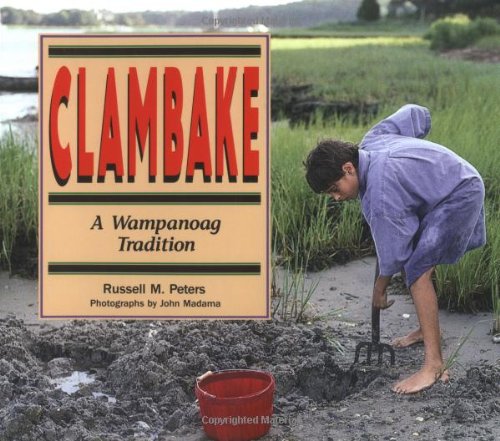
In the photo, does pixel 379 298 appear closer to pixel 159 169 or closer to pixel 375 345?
pixel 375 345

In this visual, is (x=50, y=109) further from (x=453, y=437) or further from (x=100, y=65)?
(x=453, y=437)

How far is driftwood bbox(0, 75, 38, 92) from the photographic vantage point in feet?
17.5

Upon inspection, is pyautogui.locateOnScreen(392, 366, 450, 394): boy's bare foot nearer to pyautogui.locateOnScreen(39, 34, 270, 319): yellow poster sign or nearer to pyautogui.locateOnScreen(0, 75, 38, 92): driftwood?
pyautogui.locateOnScreen(39, 34, 270, 319): yellow poster sign

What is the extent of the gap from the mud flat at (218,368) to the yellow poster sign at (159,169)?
36 centimetres

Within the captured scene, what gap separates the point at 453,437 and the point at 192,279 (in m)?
1.06

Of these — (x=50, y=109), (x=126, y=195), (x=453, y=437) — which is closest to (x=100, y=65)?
(x=50, y=109)

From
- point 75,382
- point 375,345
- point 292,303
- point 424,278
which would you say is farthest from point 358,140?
point 75,382

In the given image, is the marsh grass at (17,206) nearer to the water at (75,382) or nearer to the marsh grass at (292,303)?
the water at (75,382)

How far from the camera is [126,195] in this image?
11.2 feet

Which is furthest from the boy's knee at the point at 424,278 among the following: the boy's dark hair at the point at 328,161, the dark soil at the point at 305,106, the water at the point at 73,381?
the dark soil at the point at 305,106

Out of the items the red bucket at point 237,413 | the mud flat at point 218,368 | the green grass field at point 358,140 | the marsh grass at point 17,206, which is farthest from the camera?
the marsh grass at point 17,206

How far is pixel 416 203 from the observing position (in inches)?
136

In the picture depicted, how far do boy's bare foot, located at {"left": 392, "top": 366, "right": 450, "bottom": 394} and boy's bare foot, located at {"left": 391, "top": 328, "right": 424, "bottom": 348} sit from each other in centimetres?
44

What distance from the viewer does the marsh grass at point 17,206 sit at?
527cm
